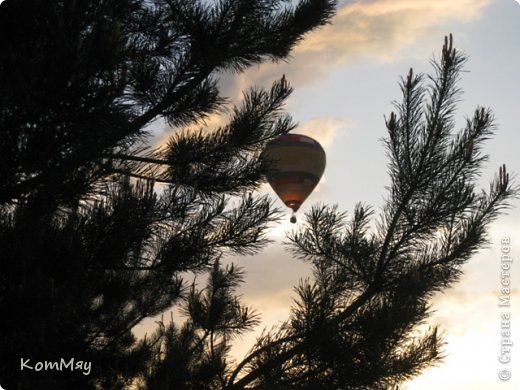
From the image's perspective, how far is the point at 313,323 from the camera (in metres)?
5.76

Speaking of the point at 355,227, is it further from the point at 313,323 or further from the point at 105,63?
the point at 105,63

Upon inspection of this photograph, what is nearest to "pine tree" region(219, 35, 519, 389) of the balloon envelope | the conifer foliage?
the conifer foliage

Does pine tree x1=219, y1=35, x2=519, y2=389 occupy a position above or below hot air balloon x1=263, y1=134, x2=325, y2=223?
below

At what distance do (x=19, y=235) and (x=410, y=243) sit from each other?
303cm

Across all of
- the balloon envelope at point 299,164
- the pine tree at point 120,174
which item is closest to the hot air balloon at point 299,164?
the balloon envelope at point 299,164

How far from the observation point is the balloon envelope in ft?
47.6

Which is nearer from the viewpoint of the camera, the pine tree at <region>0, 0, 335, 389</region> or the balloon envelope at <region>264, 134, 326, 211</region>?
the pine tree at <region>0, 0, 335, 389</region>

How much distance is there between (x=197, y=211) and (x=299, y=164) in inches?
334

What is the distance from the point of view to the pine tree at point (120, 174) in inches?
147

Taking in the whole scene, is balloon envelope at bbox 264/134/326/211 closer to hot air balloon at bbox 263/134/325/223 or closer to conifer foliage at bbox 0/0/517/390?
hot air balloon at bbox 263/134/325/223

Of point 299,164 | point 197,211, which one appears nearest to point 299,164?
point 299,164

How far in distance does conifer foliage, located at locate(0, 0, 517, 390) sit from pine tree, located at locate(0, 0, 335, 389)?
0.01m

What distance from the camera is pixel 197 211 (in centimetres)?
616

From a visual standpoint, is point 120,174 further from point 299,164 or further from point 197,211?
point 299,164
